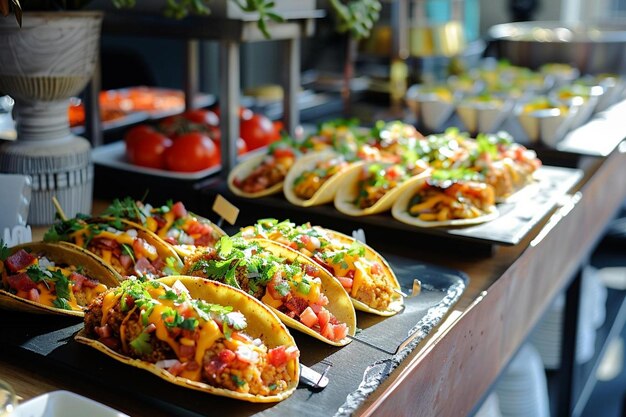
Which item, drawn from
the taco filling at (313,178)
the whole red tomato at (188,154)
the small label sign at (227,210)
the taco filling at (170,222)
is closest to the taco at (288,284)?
the taco filling at (170,222)

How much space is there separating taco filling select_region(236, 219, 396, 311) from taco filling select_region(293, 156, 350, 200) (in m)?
0.46

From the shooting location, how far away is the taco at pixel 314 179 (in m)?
2.03

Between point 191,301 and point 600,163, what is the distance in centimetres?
190

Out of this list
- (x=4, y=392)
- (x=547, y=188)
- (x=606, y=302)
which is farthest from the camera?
(x=606, y=302)

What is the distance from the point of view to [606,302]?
3521mm

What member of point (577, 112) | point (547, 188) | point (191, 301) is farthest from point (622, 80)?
point (191, 301)

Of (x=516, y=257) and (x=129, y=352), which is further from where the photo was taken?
(x=516, y=257)

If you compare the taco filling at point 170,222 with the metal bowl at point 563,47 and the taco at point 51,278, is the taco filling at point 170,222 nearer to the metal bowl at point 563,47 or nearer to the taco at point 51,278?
the taco at point 51,278

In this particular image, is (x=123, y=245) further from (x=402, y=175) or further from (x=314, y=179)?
(x=402, y=175)

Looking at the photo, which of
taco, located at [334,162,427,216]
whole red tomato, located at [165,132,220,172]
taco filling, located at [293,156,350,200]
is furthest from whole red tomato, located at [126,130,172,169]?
taco, located at [334,162,427,216]

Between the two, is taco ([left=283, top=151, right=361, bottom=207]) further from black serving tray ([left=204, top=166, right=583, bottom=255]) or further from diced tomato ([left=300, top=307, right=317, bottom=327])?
diced tomato ([left=300, top=307, right=317, bottom=327])

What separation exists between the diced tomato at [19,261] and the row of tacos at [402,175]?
28.9 inches

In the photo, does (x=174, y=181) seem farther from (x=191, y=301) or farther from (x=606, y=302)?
(x=606, y=302)

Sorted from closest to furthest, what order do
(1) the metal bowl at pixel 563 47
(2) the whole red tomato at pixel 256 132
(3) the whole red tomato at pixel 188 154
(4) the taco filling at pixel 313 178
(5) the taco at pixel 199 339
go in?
(5) the taco at pixel 199 339 → (4) the taco filling at pixel 313 178 → (3) the whole red tomato at pixel 188 154 → (2) the whole red tomato at pixel 256 132 → (1) the metal bowl at pixel 563 47
